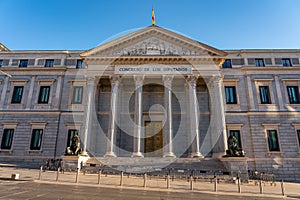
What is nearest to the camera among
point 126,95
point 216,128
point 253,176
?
point 253,176

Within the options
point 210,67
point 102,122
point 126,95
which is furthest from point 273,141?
point 102,122

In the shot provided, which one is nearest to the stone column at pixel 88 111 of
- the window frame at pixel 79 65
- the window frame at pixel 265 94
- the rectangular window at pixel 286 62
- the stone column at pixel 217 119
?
the window frame at pixel 79 65

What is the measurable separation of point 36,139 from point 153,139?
14884mm

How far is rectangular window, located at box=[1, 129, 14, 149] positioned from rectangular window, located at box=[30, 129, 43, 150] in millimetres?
2689

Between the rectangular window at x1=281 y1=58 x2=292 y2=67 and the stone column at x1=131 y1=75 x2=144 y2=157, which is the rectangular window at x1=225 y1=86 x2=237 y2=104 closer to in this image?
the rectangular window at x1=281 y1=58 x2=292 y2=67

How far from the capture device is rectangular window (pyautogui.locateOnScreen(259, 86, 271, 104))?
1088 inches

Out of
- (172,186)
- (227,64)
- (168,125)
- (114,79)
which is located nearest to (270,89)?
(227,64)

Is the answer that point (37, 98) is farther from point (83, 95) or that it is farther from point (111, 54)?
point (111, 54)

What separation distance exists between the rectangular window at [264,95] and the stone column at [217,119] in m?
7.14

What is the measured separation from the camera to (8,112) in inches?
1104

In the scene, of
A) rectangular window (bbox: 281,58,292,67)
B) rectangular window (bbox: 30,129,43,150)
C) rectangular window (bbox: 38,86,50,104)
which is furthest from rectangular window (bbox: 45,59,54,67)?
rectangular window (bbox: 281,58,292,67)

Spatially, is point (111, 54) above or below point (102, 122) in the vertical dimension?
above

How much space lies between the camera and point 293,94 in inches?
1091

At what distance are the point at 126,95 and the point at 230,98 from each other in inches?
536
